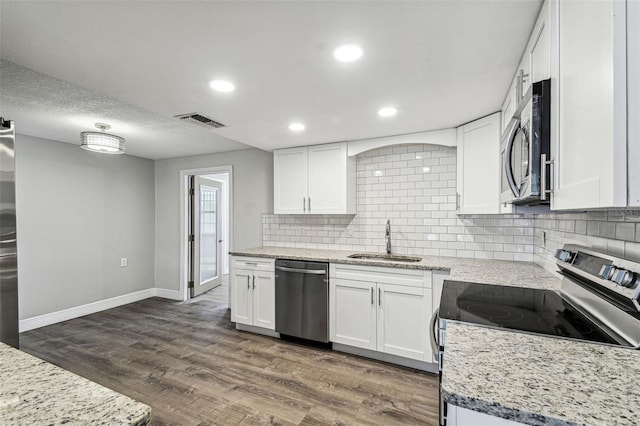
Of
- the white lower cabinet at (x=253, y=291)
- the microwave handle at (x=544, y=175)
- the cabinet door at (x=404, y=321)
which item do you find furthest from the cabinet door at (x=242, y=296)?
the microwave handle at (x=544, y=175)

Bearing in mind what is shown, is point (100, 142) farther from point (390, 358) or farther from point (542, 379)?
point (542, 379)

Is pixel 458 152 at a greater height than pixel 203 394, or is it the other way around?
pixel 458 152

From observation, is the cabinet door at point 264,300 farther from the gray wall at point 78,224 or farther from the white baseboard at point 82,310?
the gray wall at point 78,224

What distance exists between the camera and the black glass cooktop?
3.61 feet

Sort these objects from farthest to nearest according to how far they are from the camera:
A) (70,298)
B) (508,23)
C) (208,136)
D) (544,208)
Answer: (70,298)
(208,136)
(544,208)
(508,23)

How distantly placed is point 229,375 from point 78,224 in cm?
322

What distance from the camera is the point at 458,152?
280 cm

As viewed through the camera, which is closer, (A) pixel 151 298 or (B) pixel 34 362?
(B) pixel 34 362

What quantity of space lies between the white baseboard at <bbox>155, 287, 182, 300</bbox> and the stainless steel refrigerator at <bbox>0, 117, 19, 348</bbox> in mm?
3240

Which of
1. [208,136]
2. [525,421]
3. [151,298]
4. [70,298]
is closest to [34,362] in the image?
[525,421]

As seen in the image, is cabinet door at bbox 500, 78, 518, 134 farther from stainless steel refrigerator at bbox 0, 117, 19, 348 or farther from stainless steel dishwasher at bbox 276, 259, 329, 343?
stainless steel refrigerator at bbox 0, 117, 19, 348

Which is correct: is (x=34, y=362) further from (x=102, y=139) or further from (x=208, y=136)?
(x=208, y=136)

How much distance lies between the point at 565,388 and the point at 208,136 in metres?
3.83

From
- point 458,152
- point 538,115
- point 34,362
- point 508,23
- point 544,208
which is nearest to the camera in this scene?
point 34,362
